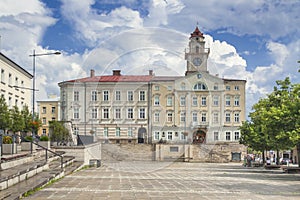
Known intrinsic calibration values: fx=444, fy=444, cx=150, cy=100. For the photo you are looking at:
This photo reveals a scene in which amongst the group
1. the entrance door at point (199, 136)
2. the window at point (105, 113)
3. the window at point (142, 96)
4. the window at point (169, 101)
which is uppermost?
the window at point (142, 96)

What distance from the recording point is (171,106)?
68562 millimetres

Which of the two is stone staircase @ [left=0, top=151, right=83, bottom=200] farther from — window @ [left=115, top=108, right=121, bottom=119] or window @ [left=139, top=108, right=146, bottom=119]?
window @ [left=139, top=108, right=146, bottom=119]

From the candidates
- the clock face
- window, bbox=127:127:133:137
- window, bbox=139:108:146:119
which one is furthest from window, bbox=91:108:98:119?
the clock face

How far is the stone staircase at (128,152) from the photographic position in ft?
207

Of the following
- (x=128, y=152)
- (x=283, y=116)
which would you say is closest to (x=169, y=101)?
(x=128, y=152)

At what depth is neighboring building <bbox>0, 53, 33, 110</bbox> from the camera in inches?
1885

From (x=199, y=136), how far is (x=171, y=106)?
6875mm

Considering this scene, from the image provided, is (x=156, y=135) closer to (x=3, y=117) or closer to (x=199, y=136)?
(x=199, y=136)

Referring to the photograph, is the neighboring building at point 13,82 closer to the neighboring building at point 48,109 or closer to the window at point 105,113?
the window at point 105,113

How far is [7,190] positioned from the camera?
47.7 ft

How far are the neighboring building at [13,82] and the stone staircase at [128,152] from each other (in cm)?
1325

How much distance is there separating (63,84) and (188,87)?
24008mm

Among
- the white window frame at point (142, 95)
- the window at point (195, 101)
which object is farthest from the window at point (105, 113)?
the window at point (195, 101)

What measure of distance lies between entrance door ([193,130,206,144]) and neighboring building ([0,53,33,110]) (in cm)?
2644
